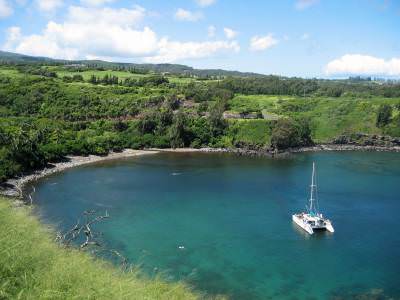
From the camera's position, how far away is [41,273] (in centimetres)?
1008

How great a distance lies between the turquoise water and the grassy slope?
90.1ft

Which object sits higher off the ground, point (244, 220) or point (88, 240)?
point (88, 240)

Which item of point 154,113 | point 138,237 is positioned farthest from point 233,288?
point 154,113

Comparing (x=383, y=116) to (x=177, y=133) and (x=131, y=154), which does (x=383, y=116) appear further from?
(x=131, y=154)

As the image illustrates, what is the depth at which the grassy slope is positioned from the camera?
11306cm

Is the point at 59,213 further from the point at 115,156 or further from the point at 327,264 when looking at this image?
the point at 115,156

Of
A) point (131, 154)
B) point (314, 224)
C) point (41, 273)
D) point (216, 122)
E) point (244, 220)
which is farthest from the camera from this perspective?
point (216, 122)

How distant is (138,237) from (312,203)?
24.5 meters

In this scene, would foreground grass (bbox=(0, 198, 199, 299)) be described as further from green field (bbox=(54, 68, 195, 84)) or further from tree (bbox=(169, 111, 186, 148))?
green field (bbox=(54, 68, 195, 84))

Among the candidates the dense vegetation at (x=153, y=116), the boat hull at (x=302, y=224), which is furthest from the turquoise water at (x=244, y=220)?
the dense vegetation at (x=153, y=116)

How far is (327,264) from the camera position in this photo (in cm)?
3975

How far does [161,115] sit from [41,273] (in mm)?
95432

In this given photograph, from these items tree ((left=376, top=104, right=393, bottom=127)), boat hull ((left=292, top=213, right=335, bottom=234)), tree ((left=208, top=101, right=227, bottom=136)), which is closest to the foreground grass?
boat hull ((left=292, top=213, right=335, bottom=234))

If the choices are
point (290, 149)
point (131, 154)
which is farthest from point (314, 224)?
point (290, 149)
